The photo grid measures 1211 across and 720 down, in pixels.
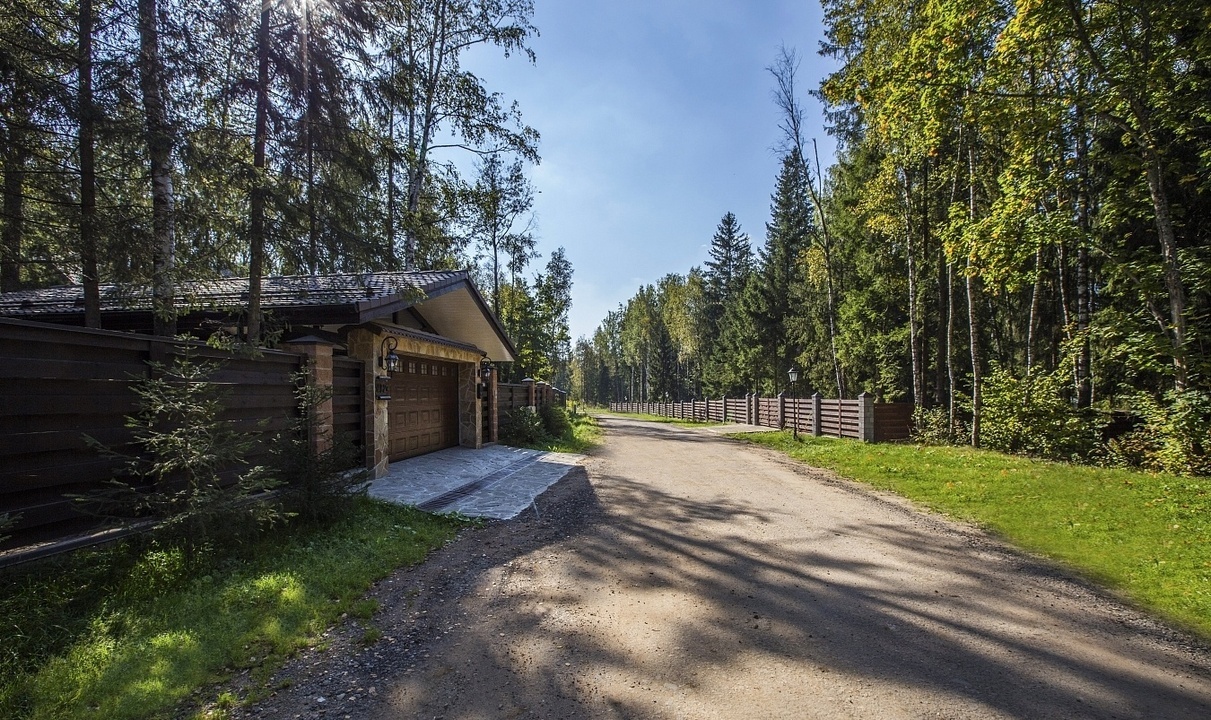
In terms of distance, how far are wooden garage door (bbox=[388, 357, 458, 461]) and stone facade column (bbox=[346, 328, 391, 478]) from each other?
1.15 m

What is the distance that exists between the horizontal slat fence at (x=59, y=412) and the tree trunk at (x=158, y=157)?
3.25 ft

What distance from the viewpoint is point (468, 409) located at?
12.6 meters

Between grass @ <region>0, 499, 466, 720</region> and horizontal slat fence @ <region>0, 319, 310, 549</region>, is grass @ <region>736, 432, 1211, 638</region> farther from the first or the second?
horizontal slat fence @ <region>0, 319, 310, 549</region>

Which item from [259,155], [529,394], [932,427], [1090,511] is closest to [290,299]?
[259,155]

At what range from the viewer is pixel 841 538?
5.45 meters

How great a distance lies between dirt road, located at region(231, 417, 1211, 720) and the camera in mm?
2570

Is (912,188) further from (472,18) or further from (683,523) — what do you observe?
(683,523)

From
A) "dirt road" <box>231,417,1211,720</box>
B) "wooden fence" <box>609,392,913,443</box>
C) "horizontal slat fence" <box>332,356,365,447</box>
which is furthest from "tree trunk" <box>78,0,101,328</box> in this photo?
"wooden fence" <box>609,392,913,443</box>

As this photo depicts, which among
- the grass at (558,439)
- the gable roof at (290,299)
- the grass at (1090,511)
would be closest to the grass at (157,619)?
the gable roof at (290,299)

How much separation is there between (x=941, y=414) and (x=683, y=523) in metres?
11.8

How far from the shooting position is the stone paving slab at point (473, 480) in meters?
7.01

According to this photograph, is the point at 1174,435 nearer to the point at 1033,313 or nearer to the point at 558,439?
the point at 1033,313

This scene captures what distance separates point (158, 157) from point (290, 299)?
132 inches

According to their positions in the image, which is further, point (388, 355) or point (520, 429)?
point (520, 429)
